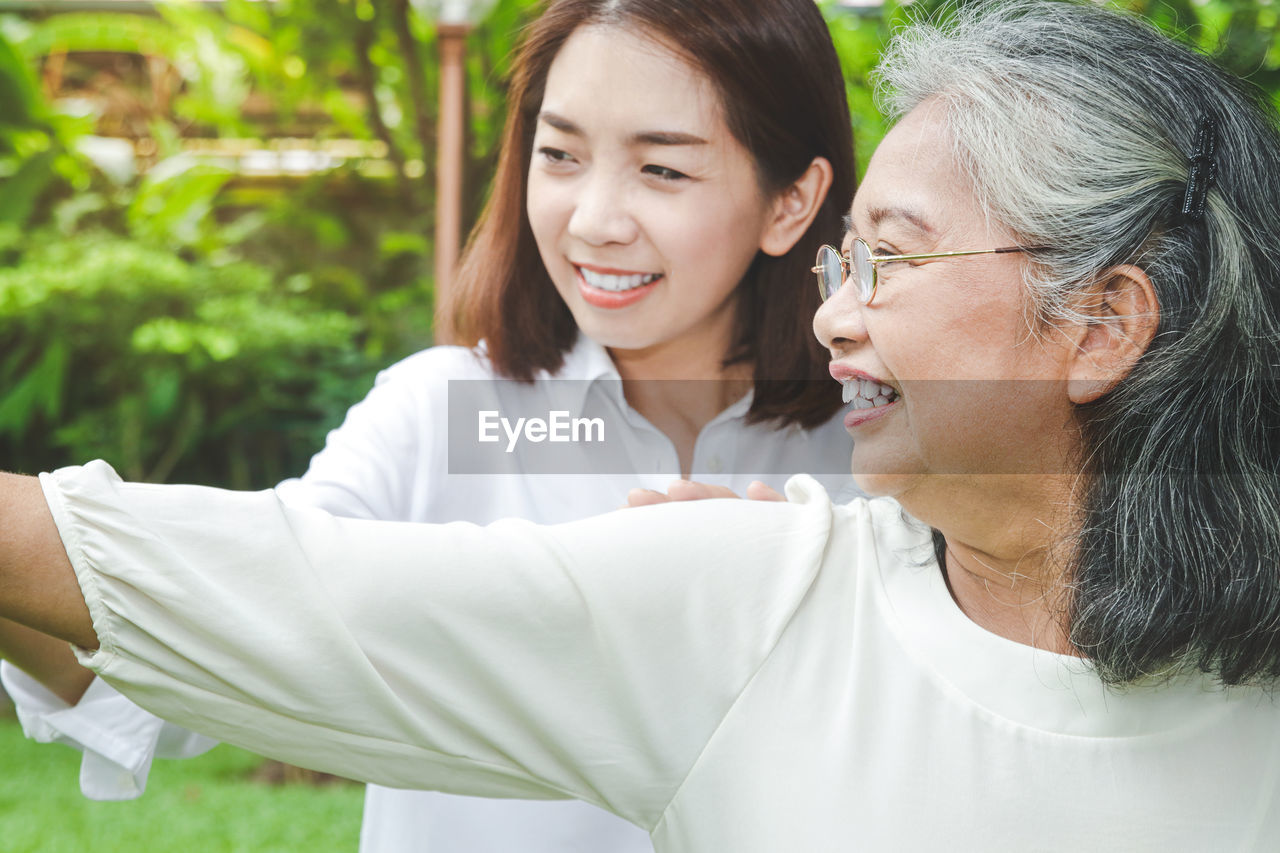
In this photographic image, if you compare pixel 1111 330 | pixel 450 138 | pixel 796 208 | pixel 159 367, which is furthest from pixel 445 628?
pixel 159 367

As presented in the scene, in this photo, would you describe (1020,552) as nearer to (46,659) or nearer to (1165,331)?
(1165,331)

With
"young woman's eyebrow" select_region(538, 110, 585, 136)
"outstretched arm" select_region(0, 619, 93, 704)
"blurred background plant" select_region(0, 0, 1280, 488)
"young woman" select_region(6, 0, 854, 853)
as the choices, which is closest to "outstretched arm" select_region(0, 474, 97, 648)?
"outstretched arm" select_region(0, 619, 93, 704)

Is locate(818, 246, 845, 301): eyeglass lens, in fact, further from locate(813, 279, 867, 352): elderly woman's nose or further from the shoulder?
the shoulder

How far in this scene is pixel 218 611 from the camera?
1064 mm

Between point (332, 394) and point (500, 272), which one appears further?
point (332, 394)

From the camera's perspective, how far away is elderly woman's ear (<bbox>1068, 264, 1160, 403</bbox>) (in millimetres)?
1208

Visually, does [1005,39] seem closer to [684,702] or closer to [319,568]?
[684,702]

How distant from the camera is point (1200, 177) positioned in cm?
118

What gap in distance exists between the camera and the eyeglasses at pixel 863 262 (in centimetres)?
122

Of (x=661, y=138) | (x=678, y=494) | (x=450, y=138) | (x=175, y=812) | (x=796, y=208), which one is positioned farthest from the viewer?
(x=450, y=138)

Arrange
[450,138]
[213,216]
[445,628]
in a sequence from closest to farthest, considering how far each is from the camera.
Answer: [445,628] < [450,138] < [213,216]

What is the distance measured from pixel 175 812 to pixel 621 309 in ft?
10.8

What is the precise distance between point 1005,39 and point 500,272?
1.08m

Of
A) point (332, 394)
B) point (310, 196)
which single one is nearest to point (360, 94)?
point (310, 196)
